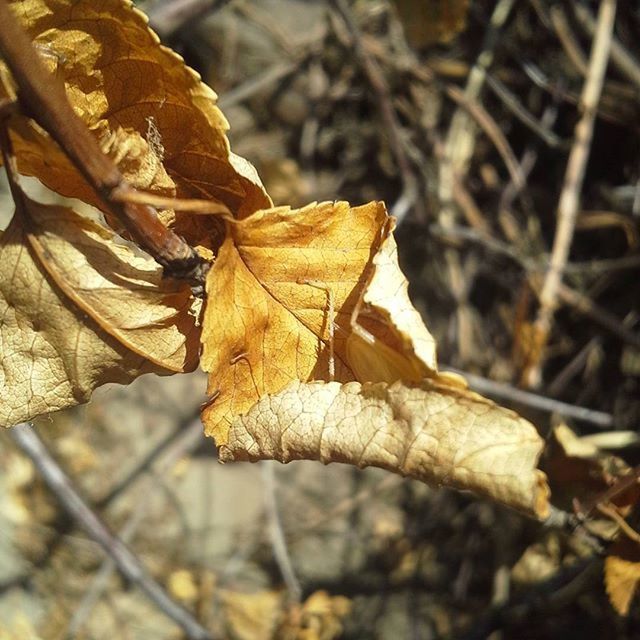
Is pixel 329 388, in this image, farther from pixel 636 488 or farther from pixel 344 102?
pixel 344 102

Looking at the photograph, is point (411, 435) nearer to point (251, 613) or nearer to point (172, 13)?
point (172, 13)

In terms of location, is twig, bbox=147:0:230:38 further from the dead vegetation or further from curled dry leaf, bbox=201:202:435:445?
curled dry leaf, bbox=201:202:435:445

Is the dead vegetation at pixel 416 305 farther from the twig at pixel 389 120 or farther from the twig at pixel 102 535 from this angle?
the twig at pixel 102 535

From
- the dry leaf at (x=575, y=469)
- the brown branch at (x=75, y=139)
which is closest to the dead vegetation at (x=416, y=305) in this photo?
the dry leaf at (x=575, y=469)

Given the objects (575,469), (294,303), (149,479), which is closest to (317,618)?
(149,479)

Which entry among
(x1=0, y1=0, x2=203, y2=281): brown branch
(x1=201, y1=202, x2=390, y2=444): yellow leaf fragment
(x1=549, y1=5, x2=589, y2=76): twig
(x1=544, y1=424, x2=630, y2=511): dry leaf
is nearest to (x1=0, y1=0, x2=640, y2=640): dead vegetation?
(x1=549, y1=5, x2=589, y2=76): twig
